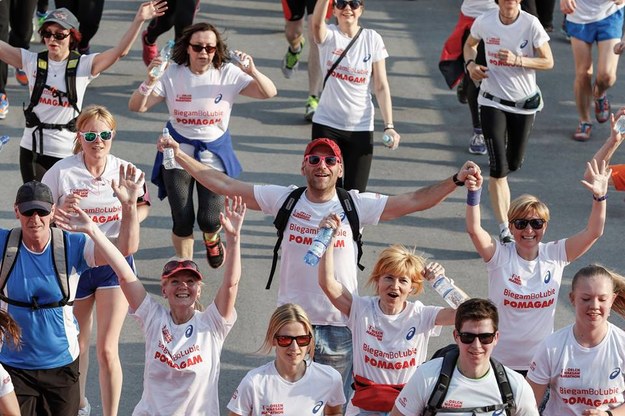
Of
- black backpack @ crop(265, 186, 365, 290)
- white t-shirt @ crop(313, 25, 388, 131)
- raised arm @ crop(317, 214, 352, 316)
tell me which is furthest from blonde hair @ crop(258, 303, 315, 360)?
white t-shirt @ crop(313, 25, 388, 131)

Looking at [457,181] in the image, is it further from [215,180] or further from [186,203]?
[186,203]

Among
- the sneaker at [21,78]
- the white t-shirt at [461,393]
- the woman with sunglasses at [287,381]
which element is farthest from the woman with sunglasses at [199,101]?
the sneaker at [21,78]

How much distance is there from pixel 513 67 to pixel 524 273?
357cm

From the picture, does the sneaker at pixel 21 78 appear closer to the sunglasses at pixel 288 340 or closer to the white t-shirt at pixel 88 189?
the white t-shirt at pixel 88 189

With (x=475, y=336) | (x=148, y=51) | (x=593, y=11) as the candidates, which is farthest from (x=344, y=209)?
(x=148, y=51)

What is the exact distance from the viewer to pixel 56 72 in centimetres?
971

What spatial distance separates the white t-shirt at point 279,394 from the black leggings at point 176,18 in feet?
20.3

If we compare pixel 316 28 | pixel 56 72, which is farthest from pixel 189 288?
pixel 316 28

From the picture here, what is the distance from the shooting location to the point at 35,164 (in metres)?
9.69

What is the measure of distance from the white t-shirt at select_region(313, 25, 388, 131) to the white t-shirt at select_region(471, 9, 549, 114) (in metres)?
1.05

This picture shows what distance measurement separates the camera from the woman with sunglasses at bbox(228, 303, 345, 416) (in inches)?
263

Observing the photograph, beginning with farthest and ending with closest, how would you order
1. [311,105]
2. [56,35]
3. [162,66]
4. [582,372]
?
[311,105], [56,35], [162,66], [582,372]

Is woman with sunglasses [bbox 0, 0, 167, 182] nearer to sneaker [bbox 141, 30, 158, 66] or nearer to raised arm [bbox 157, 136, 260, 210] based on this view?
raised arm [bbox 157, 136, 260, 210]

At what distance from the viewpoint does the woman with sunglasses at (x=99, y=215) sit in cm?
823
